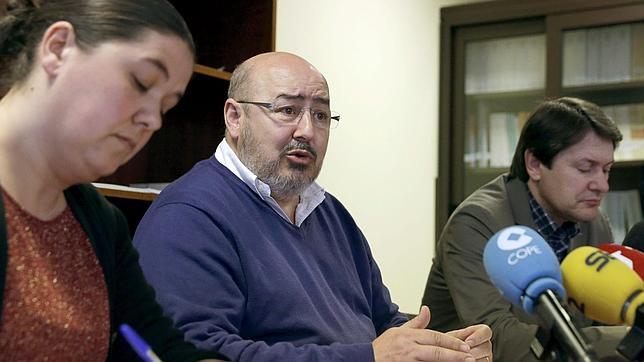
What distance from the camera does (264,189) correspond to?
1.86 metres

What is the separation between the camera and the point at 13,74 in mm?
1074

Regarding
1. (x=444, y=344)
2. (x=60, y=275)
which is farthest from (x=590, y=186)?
(x=60, y=275)

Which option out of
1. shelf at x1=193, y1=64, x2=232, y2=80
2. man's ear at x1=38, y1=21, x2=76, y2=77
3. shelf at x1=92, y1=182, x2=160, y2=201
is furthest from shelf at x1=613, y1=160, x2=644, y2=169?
man's ear at x1=38, y1=21, x2=76, y2=77

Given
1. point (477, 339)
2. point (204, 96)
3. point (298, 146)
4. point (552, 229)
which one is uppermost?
point (204, 96)

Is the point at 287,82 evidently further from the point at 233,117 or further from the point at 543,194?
the point at 543,194

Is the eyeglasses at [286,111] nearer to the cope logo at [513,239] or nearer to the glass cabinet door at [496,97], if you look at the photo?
the cope logo at [513,239]

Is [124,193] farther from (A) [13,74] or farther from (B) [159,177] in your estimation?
(A) [13,74]

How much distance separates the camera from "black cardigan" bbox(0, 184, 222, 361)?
47.3 inches

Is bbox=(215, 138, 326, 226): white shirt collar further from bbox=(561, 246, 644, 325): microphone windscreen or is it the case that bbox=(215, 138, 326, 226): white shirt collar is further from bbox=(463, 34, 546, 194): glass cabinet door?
bbox=(463, 34, 546, 194): glass cabinet door

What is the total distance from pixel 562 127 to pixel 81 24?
5.56 ft

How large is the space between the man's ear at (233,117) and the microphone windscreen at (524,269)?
39.5 inches

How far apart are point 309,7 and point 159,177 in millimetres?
1177

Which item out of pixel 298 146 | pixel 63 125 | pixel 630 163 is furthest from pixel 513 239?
pixel 630 163

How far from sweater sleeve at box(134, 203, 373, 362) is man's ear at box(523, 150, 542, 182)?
1.11 meters
